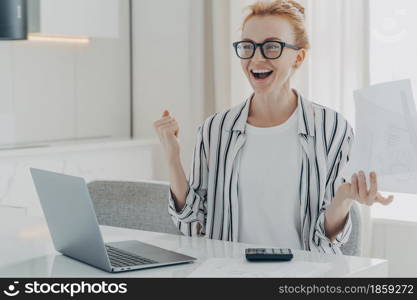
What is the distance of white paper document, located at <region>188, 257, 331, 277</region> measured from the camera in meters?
1.44

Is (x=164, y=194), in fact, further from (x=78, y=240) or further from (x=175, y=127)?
(x=78, y=240)

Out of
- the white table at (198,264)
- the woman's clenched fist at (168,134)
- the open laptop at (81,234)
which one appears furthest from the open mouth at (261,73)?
the open laptop at (81,234)

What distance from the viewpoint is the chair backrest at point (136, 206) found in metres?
2.35

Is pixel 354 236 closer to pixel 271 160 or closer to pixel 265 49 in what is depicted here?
pixel 271 160

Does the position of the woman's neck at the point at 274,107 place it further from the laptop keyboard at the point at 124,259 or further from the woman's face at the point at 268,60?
the laptop keyboard at the point at 124,259

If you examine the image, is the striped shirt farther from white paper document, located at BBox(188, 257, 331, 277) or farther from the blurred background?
the blurred background

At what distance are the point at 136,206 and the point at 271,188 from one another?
0.48 meters

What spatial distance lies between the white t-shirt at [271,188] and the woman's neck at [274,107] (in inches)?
1.3

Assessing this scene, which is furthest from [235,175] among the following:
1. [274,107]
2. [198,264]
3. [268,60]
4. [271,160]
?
[198,264]

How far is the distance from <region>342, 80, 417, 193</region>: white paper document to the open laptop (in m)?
0.44

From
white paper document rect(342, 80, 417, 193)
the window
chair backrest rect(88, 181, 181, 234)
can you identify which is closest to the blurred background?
the window

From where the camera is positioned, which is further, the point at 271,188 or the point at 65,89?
the point at 65,89

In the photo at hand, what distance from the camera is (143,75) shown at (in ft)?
14.2

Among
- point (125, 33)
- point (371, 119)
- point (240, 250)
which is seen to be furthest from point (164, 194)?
point (125, 33)
